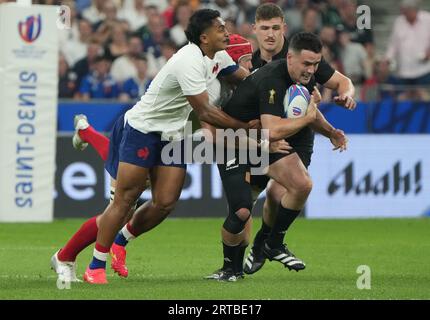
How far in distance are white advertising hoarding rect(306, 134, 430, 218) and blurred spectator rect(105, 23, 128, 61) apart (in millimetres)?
3679

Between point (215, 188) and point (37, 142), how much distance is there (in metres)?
2.60

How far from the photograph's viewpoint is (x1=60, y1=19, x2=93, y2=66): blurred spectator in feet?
63.2

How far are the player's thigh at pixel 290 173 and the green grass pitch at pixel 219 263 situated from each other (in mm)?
813

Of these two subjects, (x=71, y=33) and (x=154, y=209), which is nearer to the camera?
(x=154, y=209)

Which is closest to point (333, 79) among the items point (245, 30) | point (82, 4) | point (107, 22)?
point (245, 30)

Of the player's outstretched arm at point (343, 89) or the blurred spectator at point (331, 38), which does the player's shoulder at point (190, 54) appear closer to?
the player's outstretched arm at point (343, 89)

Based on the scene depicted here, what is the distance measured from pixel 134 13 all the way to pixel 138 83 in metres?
1.69

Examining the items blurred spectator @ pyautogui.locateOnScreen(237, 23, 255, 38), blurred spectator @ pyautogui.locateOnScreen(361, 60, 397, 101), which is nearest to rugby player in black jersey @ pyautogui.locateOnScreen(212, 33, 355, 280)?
blurred spectator @ pyautogui.locateOnScreen(361, 60, 397, 101)

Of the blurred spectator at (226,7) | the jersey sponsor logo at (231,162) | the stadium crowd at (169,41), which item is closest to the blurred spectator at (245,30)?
the stadium crowd at (169,41)

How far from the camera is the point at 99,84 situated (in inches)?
742

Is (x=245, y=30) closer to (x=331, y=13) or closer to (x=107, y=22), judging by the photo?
(x=331, y=13)

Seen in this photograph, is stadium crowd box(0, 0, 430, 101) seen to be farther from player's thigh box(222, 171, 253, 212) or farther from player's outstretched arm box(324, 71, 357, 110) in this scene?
player's thigh box(222, 171, 253, 212)

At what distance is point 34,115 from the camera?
1623cm

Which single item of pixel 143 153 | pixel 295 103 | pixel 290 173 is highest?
pixel 295 103
